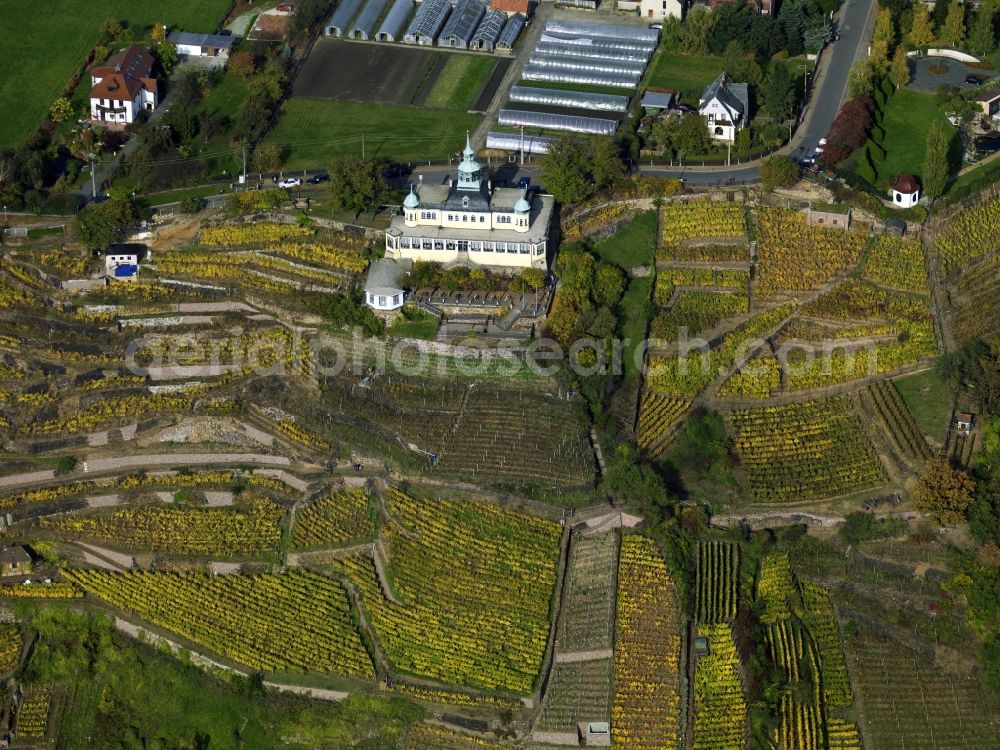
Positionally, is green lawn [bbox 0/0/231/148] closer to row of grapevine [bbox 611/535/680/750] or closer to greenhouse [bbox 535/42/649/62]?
greenhouse [bbox 535/42/649/62]

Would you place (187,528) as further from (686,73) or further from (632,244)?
(686,73)

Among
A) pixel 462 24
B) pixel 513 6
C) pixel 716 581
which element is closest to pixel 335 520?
pixel 716 581

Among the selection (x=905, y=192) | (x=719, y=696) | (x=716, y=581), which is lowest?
(x=719, y=696)

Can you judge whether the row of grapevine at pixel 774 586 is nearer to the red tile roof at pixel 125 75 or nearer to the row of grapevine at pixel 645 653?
the row of grapevine at pixel 645 653

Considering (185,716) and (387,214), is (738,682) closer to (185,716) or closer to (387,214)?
(185,716)

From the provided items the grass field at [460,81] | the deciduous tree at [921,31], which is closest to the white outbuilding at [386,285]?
the grass field at [460,81]

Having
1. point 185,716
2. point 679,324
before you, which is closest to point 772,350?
point 679,324

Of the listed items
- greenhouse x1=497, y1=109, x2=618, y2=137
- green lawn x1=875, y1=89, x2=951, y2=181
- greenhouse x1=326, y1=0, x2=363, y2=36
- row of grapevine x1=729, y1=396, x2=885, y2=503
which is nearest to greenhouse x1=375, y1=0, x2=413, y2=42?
greenhouse x1=326, y1=0, x2=363, y2=36
